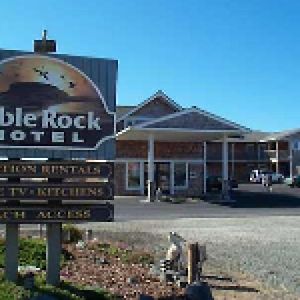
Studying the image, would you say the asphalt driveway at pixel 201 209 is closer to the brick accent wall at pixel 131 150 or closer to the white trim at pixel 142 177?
the white trim at pixel 142 177

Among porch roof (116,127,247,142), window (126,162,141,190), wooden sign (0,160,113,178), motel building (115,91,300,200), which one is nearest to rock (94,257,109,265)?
wooden sign (0,160,113,178)

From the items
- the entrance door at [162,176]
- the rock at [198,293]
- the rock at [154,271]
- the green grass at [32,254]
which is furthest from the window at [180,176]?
the rock at [198,293]

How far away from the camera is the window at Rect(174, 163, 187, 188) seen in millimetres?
42875

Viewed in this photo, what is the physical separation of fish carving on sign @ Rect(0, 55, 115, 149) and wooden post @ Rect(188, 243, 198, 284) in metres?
2.36

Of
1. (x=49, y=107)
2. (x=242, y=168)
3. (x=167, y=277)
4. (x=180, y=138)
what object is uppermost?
(x=180, y=138)

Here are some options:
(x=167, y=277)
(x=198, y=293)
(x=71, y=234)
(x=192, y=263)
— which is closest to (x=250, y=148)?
(x=71, y=234)

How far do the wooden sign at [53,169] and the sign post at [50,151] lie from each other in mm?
15

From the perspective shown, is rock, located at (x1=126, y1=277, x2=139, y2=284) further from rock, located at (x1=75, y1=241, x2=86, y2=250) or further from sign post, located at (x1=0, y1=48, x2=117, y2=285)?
rock, located at (x1=75, y1=241, x2=86, y2=250)

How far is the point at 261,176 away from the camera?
68.1m

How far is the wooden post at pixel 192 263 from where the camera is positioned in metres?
9.84

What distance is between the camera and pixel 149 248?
15039 millimetres

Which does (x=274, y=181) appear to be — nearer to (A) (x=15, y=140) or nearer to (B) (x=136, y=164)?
(B) (x=136, y=164)

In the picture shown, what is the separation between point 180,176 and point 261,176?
89.3 ft

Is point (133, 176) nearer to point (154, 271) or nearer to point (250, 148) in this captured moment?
point (154, 271)
